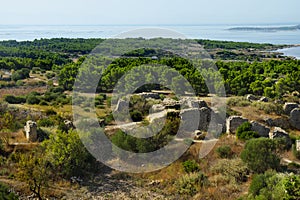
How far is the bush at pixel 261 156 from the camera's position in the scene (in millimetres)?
16516

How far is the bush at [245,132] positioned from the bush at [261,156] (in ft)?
9.62

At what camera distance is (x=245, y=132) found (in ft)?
67.6

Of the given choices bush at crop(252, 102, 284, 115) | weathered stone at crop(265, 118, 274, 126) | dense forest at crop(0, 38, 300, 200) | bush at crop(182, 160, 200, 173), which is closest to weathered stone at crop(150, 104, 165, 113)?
dense forest at crop(0, 38, 300, 200)

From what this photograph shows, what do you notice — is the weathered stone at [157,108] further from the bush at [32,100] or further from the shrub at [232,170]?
the bush at [32,100]

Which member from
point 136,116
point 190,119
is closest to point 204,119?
point 190,119

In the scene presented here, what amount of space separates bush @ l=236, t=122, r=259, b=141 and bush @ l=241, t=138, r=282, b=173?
293 cm

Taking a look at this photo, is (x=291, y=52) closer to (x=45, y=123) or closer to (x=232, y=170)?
(x=45, y=123)

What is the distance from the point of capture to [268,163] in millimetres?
16484

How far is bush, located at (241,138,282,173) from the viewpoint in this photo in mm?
16516

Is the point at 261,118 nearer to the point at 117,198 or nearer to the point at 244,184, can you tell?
the point at 244,184

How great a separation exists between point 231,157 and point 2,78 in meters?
42.3

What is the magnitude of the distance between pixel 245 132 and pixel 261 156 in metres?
4.13

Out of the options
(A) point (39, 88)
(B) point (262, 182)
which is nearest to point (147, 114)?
(B) point (262, 182)

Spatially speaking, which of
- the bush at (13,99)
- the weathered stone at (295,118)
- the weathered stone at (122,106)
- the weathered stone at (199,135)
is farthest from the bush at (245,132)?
the bush at (13,99)
